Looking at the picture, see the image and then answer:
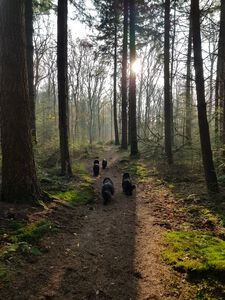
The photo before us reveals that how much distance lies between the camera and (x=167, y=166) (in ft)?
49.9

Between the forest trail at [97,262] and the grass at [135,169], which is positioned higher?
the grass at [135,169]

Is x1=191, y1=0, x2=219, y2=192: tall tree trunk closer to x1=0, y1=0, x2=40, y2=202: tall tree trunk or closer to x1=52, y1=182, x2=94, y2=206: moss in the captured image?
x1=52, y1=182, x2=94, y2=206: moss

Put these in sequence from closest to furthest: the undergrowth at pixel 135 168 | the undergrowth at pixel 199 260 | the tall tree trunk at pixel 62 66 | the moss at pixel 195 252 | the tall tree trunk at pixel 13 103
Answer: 1. the undergrowth at pixel 199 260
2. the moss at pixel 195 252
3. the tall tree trunk at pixel 13 103
4. the tall tree trunk at pixel 62 66
5. the undergrowth at pixel 135 168

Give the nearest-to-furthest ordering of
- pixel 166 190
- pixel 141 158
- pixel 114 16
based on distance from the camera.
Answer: pixel 166 190, pixel 141 158, pixel 114 16

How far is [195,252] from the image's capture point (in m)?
5.85

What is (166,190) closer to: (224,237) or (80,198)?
(80,198)

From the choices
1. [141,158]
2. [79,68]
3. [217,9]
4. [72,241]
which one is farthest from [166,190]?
[79,68]

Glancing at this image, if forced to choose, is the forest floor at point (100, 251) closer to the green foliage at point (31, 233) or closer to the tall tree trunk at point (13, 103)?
the green foliage at point (31, 233)

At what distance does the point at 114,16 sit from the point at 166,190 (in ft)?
54.7

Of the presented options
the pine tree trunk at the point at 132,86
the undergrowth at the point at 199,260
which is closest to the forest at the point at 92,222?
the undergrowth at the point at 199,260

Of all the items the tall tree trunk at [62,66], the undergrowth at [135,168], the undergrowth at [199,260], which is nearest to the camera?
the undergrowth at [199,260]

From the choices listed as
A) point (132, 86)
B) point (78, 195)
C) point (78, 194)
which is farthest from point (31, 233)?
point (132, 86)

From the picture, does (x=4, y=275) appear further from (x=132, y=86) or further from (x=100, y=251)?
(x=132, y=86)

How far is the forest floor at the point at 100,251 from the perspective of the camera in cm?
466
